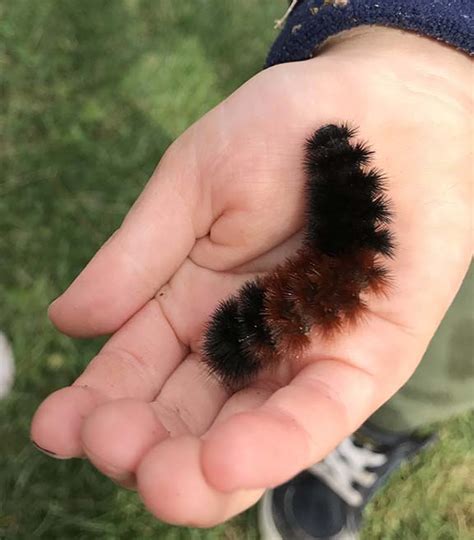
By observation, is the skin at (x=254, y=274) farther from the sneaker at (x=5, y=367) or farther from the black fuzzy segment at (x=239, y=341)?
the sneaker at (x=5, y=367)

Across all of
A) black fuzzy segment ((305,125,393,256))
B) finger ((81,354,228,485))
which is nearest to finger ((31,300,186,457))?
finger ((81,354,228,485))

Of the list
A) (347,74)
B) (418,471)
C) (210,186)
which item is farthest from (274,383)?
(418,471)

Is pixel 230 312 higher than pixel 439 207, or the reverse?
pixel 439 207

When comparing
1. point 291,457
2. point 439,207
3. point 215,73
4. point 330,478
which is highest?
point 439,207

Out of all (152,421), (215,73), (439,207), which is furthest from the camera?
(215,73)

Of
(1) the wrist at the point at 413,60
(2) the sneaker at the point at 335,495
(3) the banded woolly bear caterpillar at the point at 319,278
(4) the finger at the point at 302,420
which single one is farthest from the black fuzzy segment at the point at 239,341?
(2) the sneaker at the point at 335,495

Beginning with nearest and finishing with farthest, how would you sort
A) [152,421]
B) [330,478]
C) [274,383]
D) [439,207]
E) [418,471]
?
[152,421] < [274,383] < [439,207] < [330,478] < [418,471]

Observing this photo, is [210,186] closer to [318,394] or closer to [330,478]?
[318,394]
